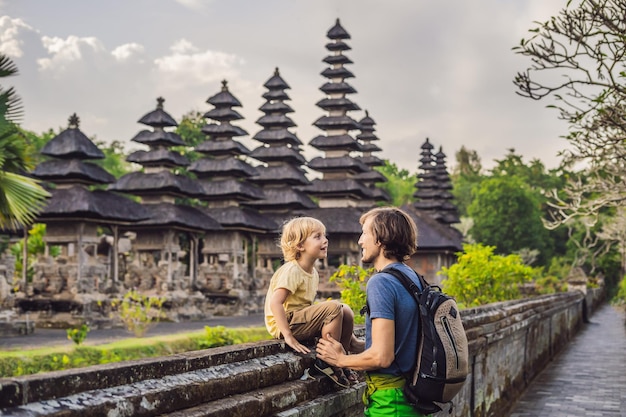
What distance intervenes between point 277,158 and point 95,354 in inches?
1103

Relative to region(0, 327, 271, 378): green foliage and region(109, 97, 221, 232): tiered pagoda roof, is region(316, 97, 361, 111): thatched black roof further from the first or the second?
region(0, 327, 271, 378): green foliage

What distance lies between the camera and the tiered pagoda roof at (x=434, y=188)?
6325cm

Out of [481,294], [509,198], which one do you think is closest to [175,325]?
[481,294]

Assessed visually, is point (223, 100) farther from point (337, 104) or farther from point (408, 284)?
point (408, 284)

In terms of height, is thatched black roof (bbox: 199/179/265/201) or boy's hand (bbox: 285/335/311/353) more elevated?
thatched black roof (bbox: 199/179/265/201)

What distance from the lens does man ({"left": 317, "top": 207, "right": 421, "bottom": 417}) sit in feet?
12.3

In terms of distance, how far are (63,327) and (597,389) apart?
1886 cm

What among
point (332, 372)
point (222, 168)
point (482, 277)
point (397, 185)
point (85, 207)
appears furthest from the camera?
point (397, 185)

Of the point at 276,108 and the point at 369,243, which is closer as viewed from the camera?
the point at 369,243

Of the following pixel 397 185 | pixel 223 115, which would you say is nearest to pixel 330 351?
pixel 223 115

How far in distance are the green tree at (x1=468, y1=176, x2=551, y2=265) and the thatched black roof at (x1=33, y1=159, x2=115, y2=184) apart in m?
39.9

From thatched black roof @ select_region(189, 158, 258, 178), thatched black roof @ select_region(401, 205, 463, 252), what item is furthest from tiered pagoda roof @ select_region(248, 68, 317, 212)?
thatched black roof @ select_region(401, 205, 463, 252)

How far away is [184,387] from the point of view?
11.0 ft

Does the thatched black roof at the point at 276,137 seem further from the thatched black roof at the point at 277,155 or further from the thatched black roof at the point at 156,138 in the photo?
the thatched black roof at the point at 156,138
